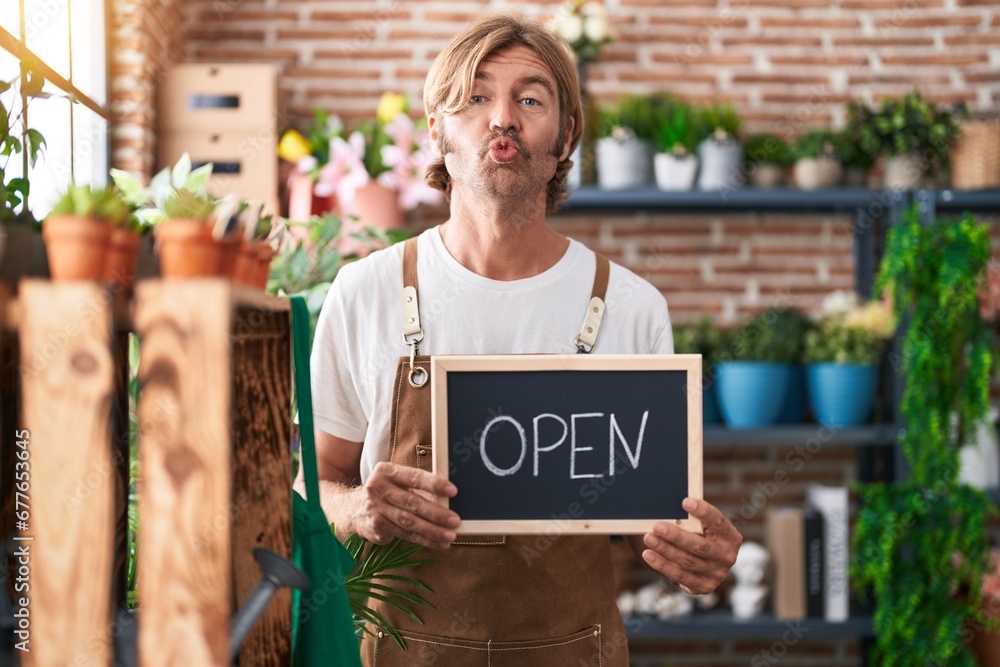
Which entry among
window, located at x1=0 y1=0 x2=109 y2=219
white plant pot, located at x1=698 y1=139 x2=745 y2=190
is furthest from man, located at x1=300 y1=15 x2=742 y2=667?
white plant pot, located at x1=698 y1=139 x2=745 y2=190


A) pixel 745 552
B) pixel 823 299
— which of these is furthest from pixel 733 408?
pixel 823 299

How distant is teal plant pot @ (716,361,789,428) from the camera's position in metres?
2.86

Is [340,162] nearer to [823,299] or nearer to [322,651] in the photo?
[823,299]

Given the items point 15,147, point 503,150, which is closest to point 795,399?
point 503,150

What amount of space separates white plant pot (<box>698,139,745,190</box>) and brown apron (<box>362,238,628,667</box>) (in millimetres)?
1708

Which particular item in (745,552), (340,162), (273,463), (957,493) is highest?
(340,162)

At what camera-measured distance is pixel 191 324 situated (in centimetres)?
67

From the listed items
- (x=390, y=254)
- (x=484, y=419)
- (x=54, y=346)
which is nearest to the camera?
(x=54, y=346)

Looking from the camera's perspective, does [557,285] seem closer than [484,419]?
No

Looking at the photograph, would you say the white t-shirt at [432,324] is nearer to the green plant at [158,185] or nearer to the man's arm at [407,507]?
the man's arm at [407,507]

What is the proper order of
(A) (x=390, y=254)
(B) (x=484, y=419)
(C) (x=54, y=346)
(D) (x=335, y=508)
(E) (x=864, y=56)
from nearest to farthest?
(C) (x=54, y=346) < (B) (x=484, y=419) < (D) (x=335, y=508) < (A) (x=390, y=254) < (E) (x=864, y=56)

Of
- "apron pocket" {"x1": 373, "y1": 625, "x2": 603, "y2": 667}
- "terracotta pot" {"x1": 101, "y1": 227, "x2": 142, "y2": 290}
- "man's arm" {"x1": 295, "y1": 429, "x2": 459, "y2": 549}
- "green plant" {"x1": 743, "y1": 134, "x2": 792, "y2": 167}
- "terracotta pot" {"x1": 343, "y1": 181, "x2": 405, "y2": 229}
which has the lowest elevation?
"apron pocket" {"x1": 373, "y1": 625, "x2": 603, "y2": 667}

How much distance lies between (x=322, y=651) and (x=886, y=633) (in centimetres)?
240

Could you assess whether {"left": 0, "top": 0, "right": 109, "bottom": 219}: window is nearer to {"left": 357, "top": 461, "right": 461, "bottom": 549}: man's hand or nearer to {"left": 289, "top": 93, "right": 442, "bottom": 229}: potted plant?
{"left": 289, "top": 93, "right": 442, "bottom": 229}: potted plant
